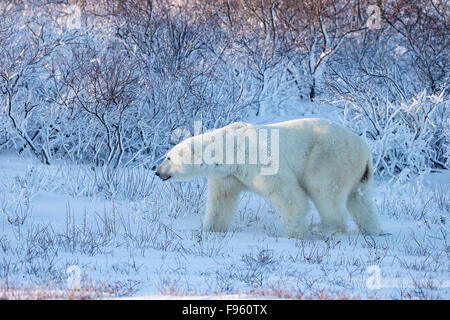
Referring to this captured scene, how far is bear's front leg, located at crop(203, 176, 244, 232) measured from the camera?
4496mm

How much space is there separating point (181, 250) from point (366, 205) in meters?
1.77

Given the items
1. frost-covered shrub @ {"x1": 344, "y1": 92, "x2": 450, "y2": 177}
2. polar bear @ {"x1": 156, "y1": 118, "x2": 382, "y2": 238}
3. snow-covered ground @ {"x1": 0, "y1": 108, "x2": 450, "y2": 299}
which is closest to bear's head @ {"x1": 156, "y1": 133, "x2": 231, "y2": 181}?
polar bear @ {"x1": 156, "y1": 118, "x2": 382, "y2": 238}

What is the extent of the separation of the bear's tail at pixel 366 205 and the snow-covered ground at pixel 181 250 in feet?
0.34

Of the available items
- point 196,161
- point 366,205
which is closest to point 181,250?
point 196,161

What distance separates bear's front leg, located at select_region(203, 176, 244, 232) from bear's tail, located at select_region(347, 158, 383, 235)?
980 mm

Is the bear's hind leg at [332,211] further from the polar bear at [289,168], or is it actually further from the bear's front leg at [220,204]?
the bear's front leg at [220,204]

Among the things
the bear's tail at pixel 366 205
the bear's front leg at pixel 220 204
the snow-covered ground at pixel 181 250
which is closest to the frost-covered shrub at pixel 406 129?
the snow-covered ground at pixel 181 250

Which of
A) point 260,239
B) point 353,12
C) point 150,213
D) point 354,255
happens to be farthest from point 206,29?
point 354,255

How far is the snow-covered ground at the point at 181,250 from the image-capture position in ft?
8.51

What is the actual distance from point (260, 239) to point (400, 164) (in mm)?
4812

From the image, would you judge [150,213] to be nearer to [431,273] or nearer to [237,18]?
[431,273]

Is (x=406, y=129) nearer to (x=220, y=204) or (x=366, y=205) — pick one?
(x=366, y=205)

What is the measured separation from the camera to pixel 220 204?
4.51 m

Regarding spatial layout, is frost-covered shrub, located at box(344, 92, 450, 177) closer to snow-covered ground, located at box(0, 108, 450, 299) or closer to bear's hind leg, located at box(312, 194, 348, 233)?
snow-covered ground, located at box(0, 108, 450, 299)
